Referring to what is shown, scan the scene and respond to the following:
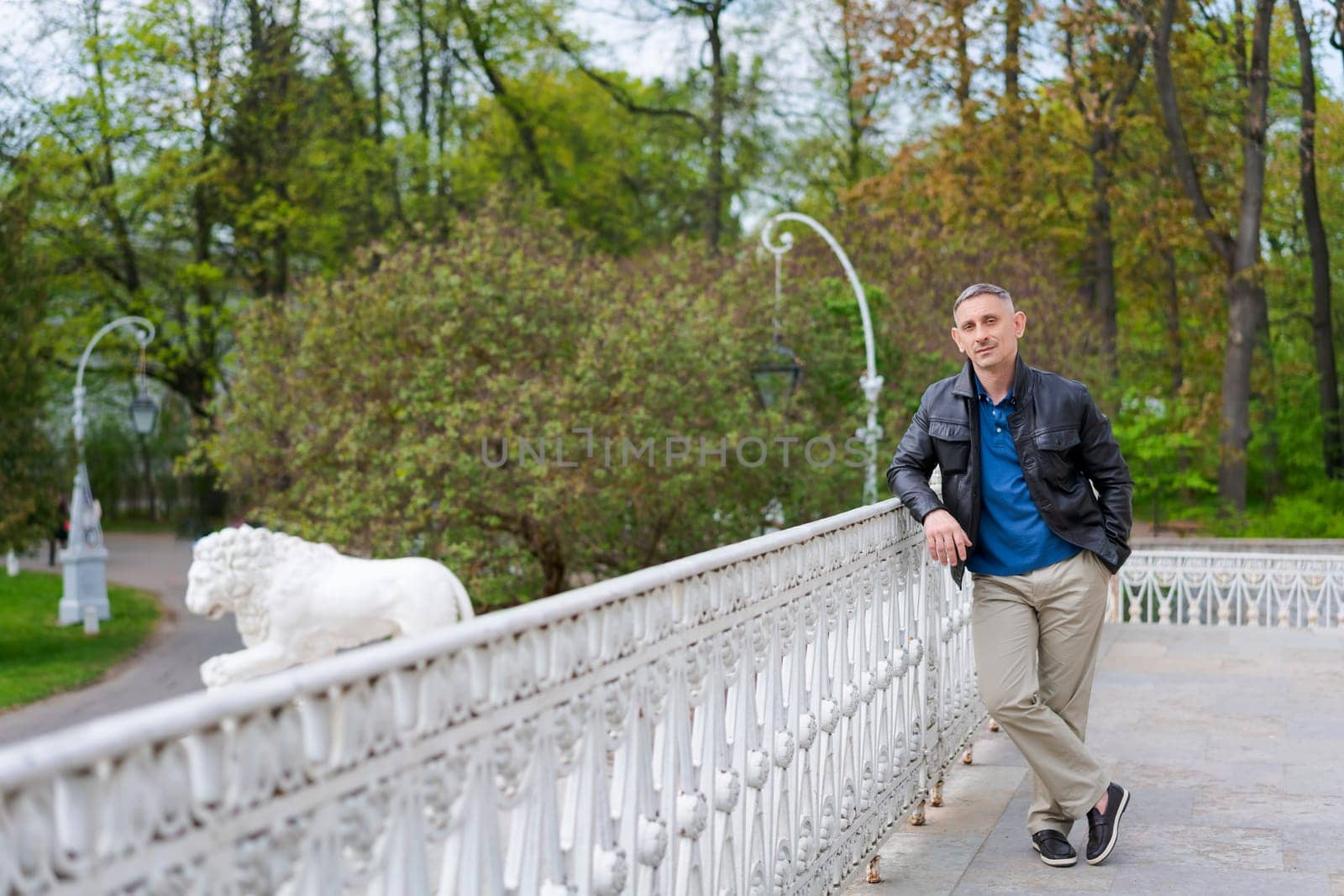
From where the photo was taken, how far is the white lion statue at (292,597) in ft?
33.1

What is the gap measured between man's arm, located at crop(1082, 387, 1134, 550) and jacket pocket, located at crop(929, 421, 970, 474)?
1.20 feet

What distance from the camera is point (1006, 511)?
4645mm

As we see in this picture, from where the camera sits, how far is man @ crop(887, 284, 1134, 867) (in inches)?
178

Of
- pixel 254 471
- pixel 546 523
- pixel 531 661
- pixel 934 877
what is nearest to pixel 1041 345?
pixel 546 523

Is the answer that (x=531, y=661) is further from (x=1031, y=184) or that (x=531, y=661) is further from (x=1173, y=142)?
(x=1031, y=184)

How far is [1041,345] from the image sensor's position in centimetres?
2567

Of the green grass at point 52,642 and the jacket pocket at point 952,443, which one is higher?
the jacket pocket at point 952,443

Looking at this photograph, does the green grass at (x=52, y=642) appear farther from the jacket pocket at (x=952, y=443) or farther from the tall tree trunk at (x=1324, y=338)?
the tall tree trunk at (x=1324, y=338)

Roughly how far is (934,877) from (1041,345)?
72.3 ft

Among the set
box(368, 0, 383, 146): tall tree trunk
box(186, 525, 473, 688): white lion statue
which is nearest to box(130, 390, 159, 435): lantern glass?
box(368, 0, 383, 146): tall tree trunk

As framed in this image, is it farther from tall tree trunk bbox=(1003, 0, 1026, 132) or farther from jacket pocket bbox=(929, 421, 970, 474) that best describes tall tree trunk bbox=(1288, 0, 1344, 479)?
jacket pocket bbox=(929, 421, 970, 474)

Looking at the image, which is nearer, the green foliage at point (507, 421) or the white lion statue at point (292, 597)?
the white lion statue at point (292, 597)

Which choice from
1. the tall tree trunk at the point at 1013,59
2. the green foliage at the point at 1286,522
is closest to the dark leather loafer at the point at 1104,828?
the green foliage at the point at 1286,522

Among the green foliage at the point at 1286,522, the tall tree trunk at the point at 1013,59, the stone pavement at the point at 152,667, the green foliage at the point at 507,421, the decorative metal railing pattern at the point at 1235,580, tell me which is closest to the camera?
the decorative metal railing pattern at the point at 1235,580
